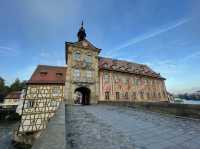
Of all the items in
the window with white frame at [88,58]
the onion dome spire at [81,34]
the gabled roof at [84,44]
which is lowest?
the window with white frame at [88,58]

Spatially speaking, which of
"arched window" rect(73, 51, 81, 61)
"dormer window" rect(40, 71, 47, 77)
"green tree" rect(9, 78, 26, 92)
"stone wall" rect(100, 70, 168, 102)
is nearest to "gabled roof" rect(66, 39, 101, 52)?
"arched window" rect(73, 51, 81, 61)

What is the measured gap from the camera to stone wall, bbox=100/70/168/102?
23.4 m

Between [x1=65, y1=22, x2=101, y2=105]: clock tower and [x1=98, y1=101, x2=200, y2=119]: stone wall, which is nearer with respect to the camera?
[x1=98, y1=101, x2=200, y2=119]: stone wall

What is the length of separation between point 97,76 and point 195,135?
62.1 feet

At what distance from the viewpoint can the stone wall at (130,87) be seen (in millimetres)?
23359

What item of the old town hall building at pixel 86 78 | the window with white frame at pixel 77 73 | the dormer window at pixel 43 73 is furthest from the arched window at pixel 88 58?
the dormer window at pixel 43 73

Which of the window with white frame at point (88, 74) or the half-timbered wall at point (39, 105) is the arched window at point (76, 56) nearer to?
the window with white frame at point (88, 74)

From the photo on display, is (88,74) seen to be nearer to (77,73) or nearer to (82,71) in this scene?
(82,71)

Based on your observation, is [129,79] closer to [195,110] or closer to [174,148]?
[195,110]

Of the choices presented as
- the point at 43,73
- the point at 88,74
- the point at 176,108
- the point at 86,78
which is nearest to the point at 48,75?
the point at 43,73

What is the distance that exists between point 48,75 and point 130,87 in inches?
676

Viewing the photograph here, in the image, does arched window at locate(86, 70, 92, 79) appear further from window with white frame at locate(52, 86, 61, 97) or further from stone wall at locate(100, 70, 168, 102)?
window with white frame at locate(52, 86, 61, 97)

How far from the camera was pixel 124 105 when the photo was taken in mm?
13055

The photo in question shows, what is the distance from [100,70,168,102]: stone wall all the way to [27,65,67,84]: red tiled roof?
7.72m
